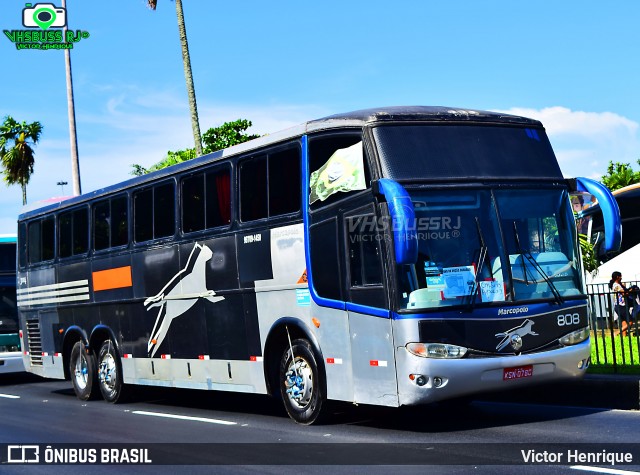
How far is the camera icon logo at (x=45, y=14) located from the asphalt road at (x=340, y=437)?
19.3 metres

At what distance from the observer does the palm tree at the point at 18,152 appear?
76.6 metres

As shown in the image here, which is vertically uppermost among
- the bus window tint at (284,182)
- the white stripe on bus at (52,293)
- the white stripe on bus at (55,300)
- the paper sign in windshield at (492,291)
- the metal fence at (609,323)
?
the bus window tint at (284,182)

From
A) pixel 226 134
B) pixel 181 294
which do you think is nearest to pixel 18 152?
pixel 226 134

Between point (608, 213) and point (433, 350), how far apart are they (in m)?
2.62

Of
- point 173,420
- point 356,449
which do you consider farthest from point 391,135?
point 173,420

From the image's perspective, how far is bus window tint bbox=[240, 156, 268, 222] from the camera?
13.6 meters

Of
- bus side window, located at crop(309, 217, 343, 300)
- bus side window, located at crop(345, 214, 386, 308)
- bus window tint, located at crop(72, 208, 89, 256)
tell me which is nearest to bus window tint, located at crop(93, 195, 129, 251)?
bus window tint, located at crop(72, 208, 89, 256)

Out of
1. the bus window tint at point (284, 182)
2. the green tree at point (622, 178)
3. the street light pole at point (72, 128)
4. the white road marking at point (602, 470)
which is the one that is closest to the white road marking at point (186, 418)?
the bus window tint at point (284, 182)

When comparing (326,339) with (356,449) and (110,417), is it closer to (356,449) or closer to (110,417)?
(356,449)

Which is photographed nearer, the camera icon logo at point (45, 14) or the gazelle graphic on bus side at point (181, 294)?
the gazelle graphic on bus side at point (181, 294)

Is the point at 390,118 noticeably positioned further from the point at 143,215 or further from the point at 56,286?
the point at 56,286

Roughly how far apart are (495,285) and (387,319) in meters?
1.22

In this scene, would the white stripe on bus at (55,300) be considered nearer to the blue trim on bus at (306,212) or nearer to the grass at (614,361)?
the blue trim on bus at (306,212)

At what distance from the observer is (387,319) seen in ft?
37.0
